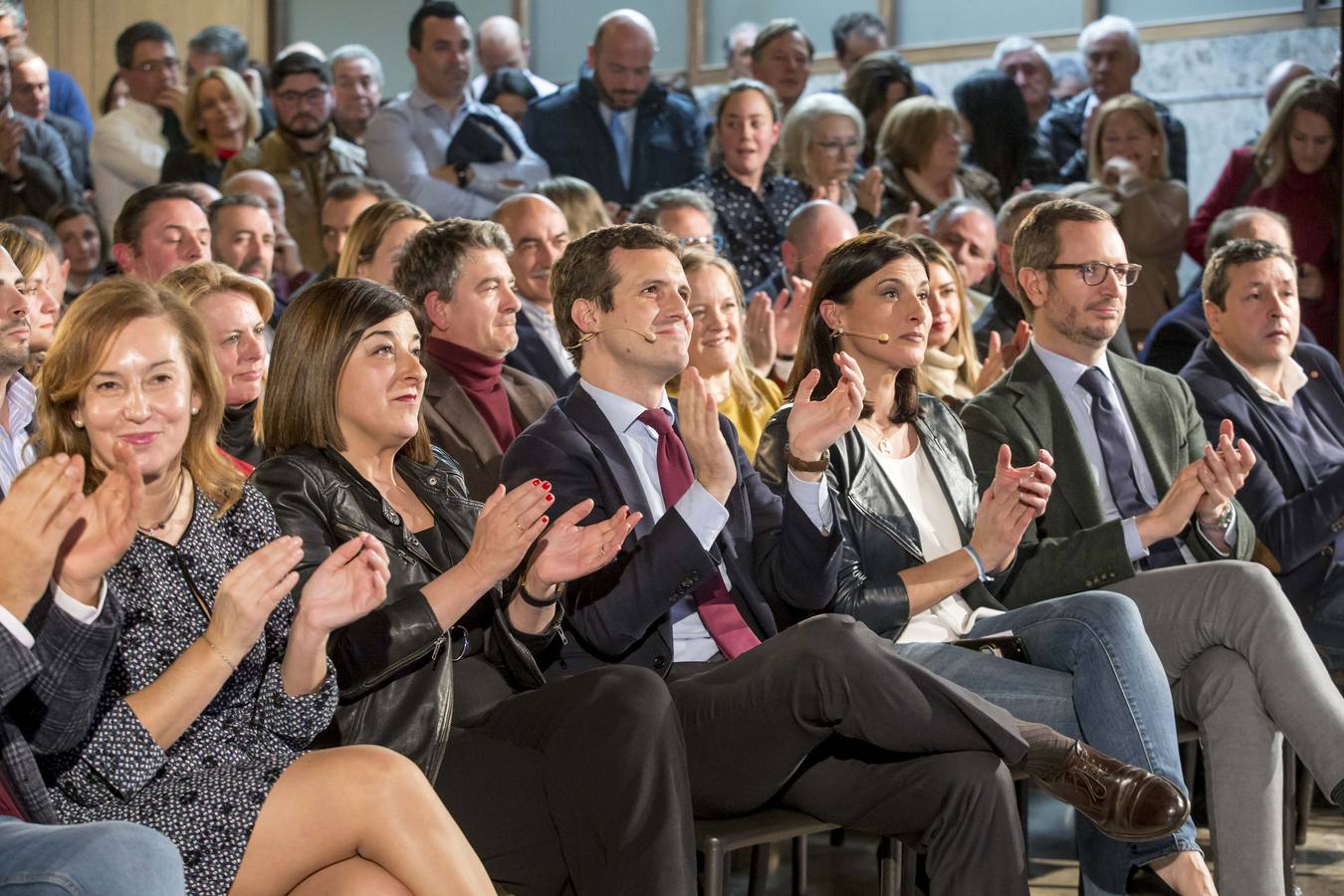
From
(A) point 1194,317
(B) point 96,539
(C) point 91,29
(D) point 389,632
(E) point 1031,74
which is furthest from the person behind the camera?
(C) point 91,29

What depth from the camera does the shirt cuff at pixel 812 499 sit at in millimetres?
2768

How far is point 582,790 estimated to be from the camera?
233 centimetres

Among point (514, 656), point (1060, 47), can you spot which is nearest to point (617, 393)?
point (514, 656)

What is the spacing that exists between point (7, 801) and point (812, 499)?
1360 mm

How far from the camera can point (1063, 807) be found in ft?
12.8

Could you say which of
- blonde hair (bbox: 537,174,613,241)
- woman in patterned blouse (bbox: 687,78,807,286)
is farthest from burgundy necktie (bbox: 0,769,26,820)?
woman in patterned blouse (bbox: 687,78,807,286)

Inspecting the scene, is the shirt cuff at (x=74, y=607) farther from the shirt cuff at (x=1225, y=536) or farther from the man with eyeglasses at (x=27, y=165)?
the man with eyeglasses at (x=27, y=165)

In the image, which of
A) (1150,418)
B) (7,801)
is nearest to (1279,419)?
(1150,418)

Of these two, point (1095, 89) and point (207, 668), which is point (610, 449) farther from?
point (1095, 89)

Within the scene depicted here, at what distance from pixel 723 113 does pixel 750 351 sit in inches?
52.3

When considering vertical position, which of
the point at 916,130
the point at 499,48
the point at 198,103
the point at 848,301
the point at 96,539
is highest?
the point at 499,48

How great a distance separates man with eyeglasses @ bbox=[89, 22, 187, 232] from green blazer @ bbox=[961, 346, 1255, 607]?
3.44 m

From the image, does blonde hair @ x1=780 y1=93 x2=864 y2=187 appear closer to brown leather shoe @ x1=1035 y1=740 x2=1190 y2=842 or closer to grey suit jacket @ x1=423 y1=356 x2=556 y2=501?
grey suit jacket @ x1=423 y1=356 x2=556 y2=501

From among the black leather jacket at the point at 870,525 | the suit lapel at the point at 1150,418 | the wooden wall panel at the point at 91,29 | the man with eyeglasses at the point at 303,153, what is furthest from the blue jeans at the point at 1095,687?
the wooden wall panel at the point at 91,29
